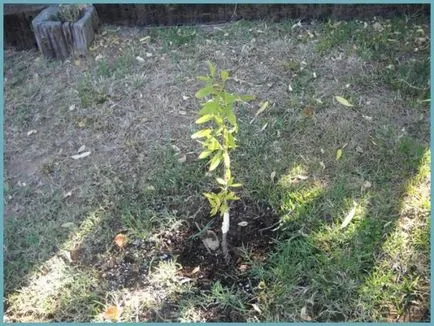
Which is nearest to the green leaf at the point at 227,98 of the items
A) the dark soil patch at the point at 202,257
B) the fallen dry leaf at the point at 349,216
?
the dark soil patch at the point at 202,257

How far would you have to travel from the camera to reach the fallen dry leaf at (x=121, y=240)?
271cm

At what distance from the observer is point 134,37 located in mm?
4328

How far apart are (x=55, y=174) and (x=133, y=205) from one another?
25.3 inches

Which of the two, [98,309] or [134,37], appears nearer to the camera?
[98,309]

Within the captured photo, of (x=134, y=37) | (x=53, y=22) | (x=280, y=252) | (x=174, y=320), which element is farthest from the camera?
(x=134, y=37)

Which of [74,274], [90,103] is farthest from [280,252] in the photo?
[90,103]

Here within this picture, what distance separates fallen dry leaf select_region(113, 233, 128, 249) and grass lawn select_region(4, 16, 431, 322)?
0.04 m

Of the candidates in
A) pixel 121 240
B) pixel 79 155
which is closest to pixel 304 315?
pixel 121 240

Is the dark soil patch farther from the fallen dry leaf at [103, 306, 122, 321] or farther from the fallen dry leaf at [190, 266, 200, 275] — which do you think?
the fallen dry leaf at [103, 306, 122, 321]

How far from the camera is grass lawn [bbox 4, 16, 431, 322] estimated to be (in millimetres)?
2457

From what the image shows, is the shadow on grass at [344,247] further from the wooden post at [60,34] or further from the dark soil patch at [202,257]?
the wooden post at [60,34]

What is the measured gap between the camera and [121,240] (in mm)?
2723

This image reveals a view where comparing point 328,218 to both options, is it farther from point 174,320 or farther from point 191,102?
point 191,102

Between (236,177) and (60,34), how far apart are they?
2.08m
